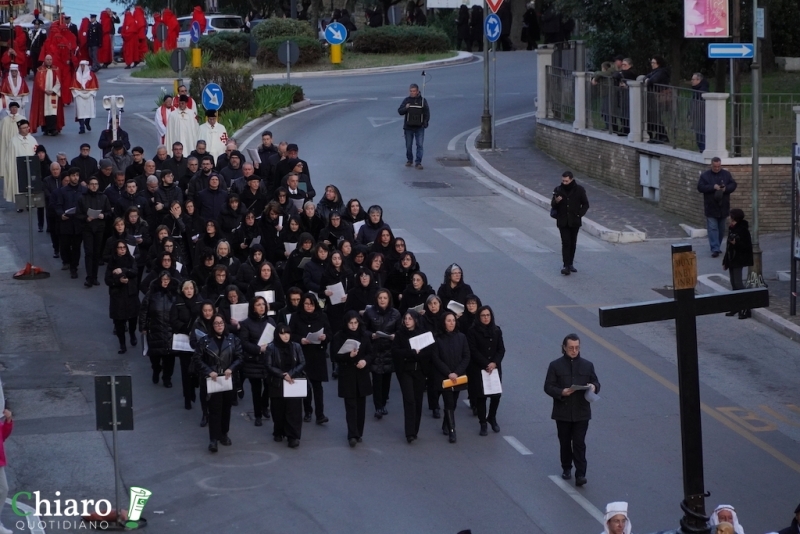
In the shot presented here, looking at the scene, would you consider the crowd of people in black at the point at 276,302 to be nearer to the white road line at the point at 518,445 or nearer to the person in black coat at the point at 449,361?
the person in black coat at the point at 449,361

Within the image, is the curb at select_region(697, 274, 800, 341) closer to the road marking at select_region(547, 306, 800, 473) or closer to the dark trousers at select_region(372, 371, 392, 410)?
the road marking at select_region(547, 306, 800, 473)

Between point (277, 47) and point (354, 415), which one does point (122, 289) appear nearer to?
point (354, 415)

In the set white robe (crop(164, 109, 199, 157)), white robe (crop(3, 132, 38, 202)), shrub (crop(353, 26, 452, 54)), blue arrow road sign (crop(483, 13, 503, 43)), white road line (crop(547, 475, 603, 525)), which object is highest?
shrub (crop(353, 26, 452, 54))

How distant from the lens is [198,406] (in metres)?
15.5

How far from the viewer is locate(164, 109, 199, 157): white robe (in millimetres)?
26797

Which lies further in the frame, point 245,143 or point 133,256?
point 245,143

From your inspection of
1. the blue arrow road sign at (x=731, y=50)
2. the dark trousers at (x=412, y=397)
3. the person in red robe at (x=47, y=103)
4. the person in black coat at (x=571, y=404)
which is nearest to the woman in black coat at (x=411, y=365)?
the dark trousers at (x=412, y=397)

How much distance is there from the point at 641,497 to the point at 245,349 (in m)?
4.41

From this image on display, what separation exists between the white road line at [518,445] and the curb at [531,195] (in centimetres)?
964

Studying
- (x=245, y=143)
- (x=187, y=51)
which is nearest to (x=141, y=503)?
(x=245, y=143)

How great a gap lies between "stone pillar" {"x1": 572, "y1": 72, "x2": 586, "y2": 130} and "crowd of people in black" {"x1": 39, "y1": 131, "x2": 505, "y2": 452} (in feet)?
33.5

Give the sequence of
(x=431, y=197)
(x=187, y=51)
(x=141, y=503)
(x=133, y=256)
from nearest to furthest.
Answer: (x=141, y=503) < (x=133, y=256) < (x=431, y=197) < (x=187, y=51)

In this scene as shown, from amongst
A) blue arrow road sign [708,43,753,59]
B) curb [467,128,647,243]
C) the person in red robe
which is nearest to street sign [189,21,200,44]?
the person in red robe

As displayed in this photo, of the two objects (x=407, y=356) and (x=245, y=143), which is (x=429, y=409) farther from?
(x=245, y=143)
